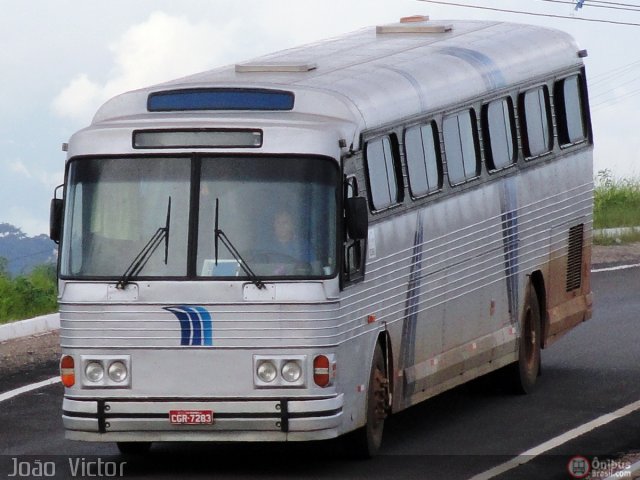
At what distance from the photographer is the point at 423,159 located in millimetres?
16188

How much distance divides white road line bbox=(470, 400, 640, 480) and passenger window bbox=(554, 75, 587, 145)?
10.8 feet

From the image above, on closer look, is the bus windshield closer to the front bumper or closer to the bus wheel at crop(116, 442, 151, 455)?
the front bumper

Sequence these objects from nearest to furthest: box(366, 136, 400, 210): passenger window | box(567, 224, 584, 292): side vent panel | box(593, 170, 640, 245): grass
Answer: box(366, 136, 400, 210): passenger window → box(567, 224, 584, 292): side vent panel → box(593, 170, 640, 245): grass

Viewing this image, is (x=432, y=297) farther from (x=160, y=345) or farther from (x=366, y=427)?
(x=160, y=345)

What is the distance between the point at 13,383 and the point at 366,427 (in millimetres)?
5597

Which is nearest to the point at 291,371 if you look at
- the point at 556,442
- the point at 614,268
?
the point at 556,442

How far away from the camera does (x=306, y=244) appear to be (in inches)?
548

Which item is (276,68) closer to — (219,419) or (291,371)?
(291,371)

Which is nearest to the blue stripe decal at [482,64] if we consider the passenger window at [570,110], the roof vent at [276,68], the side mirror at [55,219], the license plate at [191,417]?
the passenger window at [570,110]

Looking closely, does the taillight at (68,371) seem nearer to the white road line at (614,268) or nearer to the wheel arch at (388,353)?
the wheel arch at (388,353)

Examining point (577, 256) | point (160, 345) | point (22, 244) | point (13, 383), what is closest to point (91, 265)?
point (160, 345)

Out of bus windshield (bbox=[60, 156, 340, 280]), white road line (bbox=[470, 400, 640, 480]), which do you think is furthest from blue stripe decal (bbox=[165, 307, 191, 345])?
white road line (bbox=[470, 400, 640, 480])

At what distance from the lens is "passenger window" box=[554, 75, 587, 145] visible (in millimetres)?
19594

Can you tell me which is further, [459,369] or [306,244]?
[459,369]
